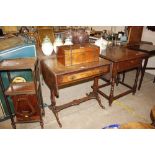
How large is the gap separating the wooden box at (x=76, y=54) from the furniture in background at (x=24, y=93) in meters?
0.33

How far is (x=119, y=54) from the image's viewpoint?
7.80 ft

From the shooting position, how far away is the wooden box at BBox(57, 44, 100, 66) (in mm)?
1789

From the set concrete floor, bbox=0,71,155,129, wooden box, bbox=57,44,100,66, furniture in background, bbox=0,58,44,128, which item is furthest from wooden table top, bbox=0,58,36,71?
concrete floor, bbox=0,71,155,129

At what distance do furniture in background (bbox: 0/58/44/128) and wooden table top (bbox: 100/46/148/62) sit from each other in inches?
40.5

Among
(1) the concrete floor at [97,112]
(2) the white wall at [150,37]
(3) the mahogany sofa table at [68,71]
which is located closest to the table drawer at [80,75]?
(3) the mahogany sofa table at [68,71]

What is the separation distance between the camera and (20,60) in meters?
1.88

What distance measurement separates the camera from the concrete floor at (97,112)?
7.45ft

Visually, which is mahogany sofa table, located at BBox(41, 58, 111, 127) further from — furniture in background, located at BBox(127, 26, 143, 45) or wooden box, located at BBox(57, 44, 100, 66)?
furniture in background, located at BBox(127, 26, 143, 45)

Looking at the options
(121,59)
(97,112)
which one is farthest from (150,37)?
(97,112)

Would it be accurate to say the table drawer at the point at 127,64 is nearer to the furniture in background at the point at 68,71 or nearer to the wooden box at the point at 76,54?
the furniture in background at the point at 68,71
